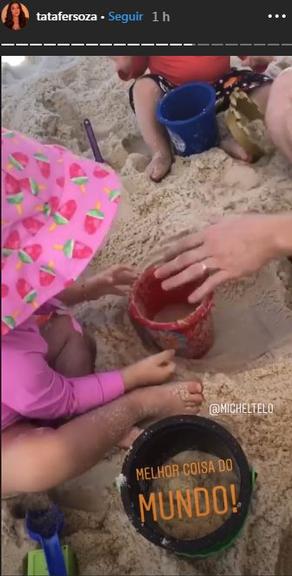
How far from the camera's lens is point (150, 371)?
2.74 ft

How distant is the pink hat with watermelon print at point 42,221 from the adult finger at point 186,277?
5.0 inches

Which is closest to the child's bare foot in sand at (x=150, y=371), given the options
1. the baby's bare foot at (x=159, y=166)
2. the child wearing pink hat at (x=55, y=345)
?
the child wearing pink hat at (x=55, y=345)

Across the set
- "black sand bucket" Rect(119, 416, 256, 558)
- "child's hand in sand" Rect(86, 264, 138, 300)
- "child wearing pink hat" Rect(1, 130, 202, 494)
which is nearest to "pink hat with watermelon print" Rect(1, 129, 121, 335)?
"child wearing pink hat" Rect(1, 130, 202, 494)

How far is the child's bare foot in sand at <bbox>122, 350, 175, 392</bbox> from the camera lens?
83cm

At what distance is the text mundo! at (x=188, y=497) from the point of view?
78 centimetres

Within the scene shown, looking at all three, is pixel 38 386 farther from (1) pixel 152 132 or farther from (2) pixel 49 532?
(1) pixel 152 132

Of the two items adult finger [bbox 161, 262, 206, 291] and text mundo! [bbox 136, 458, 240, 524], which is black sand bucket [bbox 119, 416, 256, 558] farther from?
adult finger [bbox 161, 262, 206, 291]

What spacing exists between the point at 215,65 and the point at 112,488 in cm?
54

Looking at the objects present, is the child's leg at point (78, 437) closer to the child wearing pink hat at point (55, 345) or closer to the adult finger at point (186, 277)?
the child wearing pink hat at point (55, 345)

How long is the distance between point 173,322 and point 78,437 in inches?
6.9

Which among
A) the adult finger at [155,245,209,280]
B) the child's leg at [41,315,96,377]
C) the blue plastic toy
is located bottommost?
the blue plastic toy

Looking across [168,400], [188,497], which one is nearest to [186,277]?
[168,400]

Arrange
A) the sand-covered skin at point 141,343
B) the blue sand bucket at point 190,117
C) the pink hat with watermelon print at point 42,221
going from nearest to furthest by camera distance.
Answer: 1. the pink hat with watermelon print at point 42,221
2. the sand-covered skin at point 141,343
3. the blue sand bucket at point 190,117
